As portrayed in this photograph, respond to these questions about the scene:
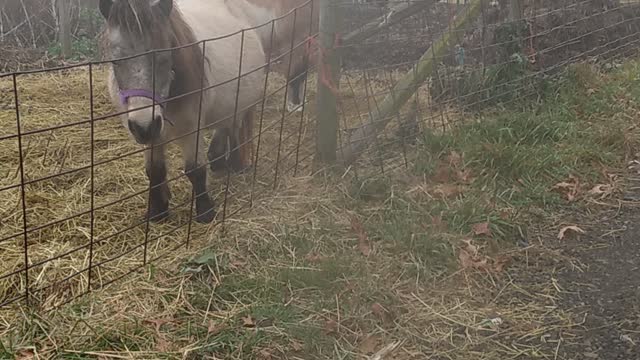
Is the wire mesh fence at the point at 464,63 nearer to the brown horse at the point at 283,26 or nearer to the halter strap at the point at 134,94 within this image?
the brown horse at the point at 283,26

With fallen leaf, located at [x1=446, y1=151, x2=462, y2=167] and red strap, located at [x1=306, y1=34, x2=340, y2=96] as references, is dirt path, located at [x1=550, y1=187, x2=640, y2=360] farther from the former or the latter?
red strap, located at [x1=306, y1=34, x2=340, y2=96]

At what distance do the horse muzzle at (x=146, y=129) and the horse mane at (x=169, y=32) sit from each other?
39 cm

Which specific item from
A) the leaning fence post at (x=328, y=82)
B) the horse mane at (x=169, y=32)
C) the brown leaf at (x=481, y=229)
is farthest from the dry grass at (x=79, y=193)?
the brown leaf at (x=481, y=229)

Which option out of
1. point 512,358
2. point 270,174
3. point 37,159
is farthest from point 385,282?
point 37,159

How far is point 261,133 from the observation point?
13.8 feet

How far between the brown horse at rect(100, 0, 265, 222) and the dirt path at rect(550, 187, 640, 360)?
6.26 ft

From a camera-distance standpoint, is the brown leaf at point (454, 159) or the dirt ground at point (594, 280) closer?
the dirt ground at point (594, 280)

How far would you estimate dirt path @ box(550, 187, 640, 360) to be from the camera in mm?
2803

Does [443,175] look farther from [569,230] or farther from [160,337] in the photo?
[160,337]

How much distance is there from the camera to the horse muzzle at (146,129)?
10.6 feet

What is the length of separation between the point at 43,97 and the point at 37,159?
1.67 meters

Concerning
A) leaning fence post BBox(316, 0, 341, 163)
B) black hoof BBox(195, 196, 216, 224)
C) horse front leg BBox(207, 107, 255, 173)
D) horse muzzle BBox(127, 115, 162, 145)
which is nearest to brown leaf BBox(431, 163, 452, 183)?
leaning fence post BBox(316, 0, 341, 163)

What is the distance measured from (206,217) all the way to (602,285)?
213 centimetres

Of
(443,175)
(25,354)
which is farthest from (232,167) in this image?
(25,354)
